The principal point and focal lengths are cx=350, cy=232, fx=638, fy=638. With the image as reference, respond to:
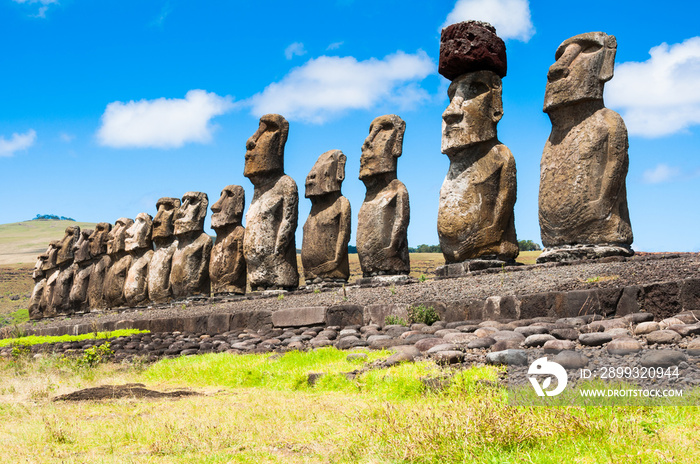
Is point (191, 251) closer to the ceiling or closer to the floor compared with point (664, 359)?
closer to the ceiling

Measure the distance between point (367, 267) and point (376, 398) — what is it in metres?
7.93

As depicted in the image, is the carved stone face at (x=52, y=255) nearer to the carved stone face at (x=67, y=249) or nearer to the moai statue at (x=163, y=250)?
the carved stone face at (x=67, y=249)

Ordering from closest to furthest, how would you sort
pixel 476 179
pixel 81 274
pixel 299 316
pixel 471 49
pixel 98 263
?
pixel 299 316 → pixel 476 179 → pixel 471 49 → pixel 98 263 → pixel 81 274

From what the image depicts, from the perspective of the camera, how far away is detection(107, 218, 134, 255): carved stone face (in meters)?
21.3

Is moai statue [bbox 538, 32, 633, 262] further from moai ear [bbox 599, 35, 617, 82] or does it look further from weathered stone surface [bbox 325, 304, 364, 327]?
weathered stone surface [bbox 325, 304, 364, 327]

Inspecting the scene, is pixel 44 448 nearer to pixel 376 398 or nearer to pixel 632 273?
pixel 376 398

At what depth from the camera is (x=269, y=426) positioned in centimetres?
445

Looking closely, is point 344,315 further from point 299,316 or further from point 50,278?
point 50,278

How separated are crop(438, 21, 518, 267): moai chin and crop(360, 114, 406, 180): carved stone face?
69.1 inches

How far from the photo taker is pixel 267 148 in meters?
15.3

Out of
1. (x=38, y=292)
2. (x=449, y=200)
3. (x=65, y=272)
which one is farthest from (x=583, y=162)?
(x=38, y=292)

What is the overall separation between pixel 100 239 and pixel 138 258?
3.60 m

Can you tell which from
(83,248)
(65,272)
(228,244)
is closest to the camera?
(228,244)

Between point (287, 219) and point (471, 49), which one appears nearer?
point (471, 49)
